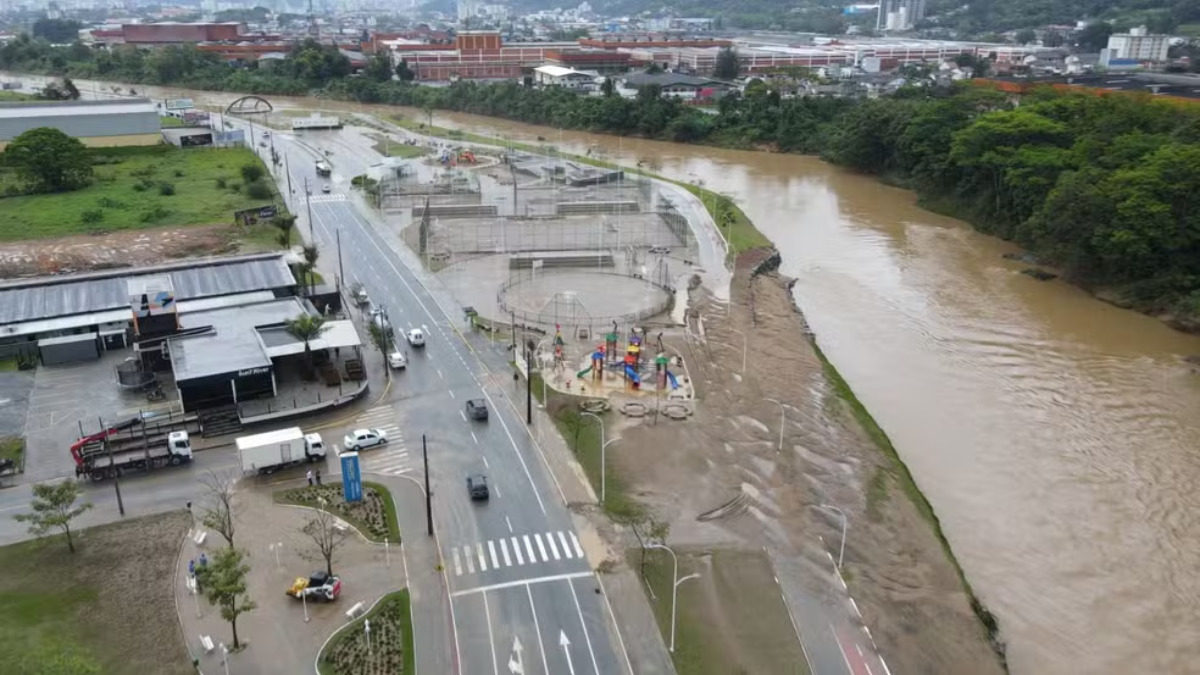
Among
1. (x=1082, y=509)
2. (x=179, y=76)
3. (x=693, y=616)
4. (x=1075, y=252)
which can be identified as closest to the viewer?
(x=693, y=616)

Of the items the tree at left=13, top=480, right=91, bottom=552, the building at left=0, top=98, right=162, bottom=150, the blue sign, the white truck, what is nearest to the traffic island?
the blue sign

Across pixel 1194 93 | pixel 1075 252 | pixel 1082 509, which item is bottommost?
pixel 1082 509

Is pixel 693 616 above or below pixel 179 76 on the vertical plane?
below

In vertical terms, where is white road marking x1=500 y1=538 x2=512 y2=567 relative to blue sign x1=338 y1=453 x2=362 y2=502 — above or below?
below

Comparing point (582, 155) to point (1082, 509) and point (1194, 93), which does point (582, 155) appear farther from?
point (1082, 509)

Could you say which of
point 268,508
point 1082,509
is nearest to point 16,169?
point 268,508

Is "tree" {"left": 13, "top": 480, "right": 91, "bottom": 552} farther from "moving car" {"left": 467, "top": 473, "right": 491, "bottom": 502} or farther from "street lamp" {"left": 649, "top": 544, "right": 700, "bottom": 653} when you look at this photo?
"street lamp" {"left": 649, "top": 544, "right": 700, "bottom": 653}

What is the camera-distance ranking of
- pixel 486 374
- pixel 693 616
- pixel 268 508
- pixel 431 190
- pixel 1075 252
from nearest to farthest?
pixel 693 616
pixel 268 508
pixel 486 374
pixel 1075 252
pixel 431 190

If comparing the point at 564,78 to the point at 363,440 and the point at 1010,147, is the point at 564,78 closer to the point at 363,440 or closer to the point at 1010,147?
the point at 1010,147
